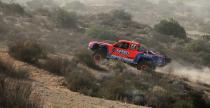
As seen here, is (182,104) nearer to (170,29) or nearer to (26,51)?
(26,51)

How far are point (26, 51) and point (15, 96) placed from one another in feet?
50.2

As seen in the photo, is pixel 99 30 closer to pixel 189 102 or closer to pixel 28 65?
pixel 28 65

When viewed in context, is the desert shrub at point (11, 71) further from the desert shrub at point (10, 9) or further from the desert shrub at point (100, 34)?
the desert shrub at point (10, 9)

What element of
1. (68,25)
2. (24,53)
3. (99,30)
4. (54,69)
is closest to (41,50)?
(24,53)

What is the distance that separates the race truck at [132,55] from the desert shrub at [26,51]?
165 inches

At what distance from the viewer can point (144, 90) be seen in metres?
19.8

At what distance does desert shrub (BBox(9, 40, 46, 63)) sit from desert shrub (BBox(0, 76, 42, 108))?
14.3m

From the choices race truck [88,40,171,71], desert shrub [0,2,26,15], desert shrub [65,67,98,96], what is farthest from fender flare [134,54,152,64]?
desert shrub [0,2,26,15]

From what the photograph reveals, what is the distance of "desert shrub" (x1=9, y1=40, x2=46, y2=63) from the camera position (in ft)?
73.4

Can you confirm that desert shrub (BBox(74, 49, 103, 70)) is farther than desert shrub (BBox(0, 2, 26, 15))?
No

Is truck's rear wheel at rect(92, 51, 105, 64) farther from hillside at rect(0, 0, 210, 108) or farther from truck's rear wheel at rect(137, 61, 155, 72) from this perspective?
truck's rear wheel at rect(137, 61, 155, 72)

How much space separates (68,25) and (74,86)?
97.7ft

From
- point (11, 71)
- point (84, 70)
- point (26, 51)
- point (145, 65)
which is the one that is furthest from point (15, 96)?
point (145, 65)

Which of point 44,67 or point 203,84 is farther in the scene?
point 203,84
